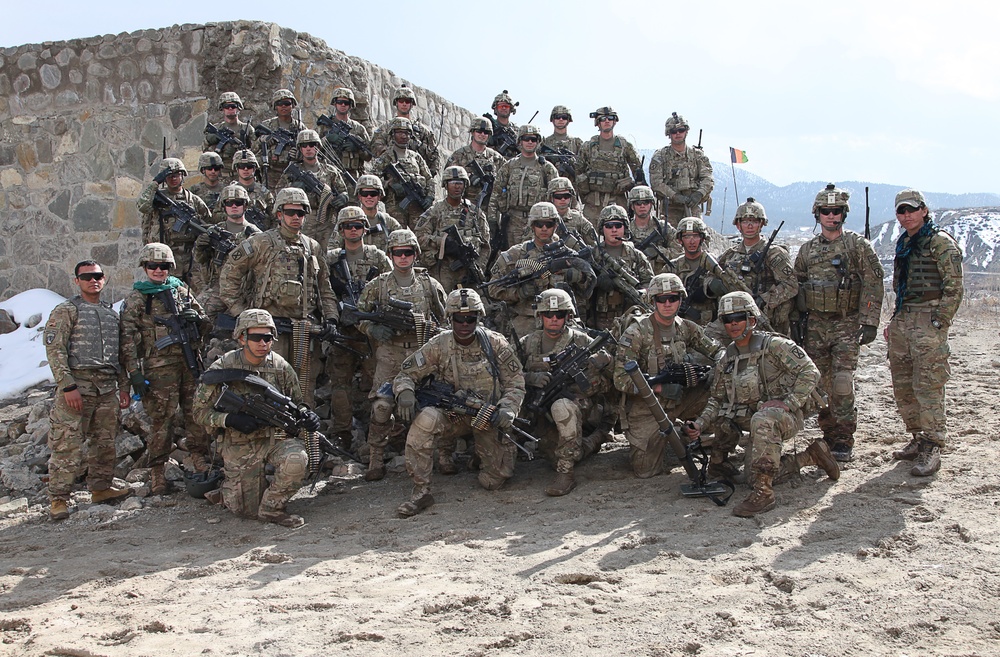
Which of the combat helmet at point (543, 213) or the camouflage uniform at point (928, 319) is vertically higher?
the combat helmet at point (543, 213)

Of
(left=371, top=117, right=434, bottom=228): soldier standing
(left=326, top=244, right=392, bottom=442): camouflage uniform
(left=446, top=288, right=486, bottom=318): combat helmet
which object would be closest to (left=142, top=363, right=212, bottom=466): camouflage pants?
(left=326, top=244, right=392, bottom=442): camouflage uniform

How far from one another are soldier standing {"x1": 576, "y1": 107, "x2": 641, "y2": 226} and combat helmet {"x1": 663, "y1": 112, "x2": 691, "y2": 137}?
50 centimetres

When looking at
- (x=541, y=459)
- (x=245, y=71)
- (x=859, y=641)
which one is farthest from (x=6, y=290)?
(x=859, y=641)

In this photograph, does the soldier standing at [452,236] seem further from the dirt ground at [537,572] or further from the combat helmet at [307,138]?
the dirt ground at [537,572]

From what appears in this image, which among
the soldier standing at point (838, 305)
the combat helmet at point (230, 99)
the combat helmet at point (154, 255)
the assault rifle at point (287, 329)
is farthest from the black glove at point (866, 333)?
the combat helmet at point (230, 99)

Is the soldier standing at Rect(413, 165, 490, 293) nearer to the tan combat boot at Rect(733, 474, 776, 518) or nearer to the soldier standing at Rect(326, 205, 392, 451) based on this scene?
the soldier standing at Rect(326, 205, 392, 451)

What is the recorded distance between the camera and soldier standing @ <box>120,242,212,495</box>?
270 inches

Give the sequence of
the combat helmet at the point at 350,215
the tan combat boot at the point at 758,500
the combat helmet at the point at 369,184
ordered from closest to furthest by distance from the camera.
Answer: the tan combat boot at the point at 758,500
the combat helmet at the point at 350,215
the combat helmet at the point at 369,184

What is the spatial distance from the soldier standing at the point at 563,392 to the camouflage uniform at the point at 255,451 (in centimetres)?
189

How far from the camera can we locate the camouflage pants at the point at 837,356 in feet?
22.3

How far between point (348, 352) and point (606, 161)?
4.50 m

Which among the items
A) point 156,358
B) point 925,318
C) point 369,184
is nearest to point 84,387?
point 156,358

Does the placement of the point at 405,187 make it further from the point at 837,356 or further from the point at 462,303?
the point at 837,356

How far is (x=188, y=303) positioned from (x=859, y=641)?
5.45m
